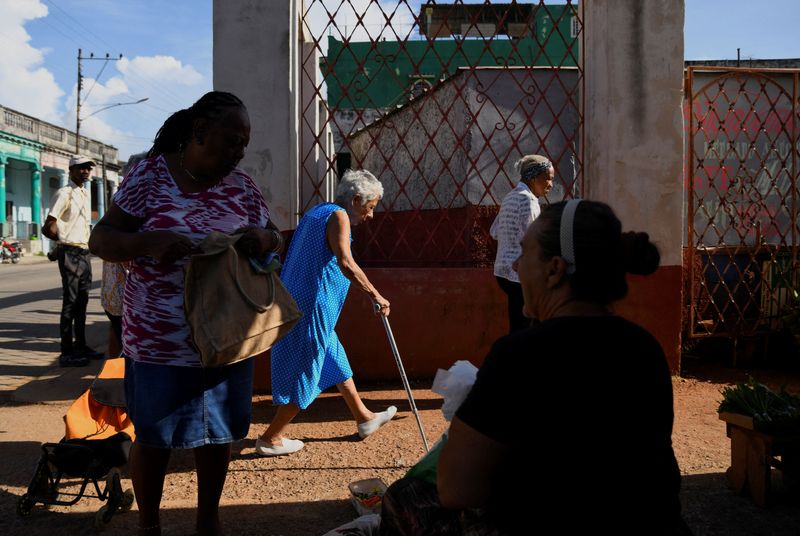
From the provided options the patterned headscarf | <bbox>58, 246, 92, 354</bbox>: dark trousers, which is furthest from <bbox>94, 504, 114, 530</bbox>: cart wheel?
<bbox>58, 246, 92, 354</bbox>: dark trousers

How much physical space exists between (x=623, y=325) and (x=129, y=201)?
1634 mm

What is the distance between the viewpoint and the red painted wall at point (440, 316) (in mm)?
5172

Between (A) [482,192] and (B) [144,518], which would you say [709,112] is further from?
(B) [144,518]

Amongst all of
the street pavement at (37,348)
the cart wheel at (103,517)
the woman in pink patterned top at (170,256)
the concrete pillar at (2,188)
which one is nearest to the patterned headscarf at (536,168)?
the woman in pink patterned top at (170,256)

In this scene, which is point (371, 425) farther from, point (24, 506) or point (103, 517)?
point (24, 506)

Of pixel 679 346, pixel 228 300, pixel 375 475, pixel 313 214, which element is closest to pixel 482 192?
pixel 679 346

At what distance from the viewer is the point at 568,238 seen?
58.0 inches

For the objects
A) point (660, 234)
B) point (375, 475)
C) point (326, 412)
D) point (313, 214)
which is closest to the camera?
point (375, 475)

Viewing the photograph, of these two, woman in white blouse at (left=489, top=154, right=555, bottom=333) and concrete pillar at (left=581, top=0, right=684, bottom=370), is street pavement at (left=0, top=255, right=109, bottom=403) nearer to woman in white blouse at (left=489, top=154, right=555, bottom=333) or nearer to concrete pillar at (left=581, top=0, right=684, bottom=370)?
woman in white blouse at (left=489, top=154, right=555, bottom=333)

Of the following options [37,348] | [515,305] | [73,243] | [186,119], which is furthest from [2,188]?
[186,119]

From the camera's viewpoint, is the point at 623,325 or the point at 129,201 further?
the point at 129,201

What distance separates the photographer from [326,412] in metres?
4.64

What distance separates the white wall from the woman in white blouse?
41.3 inches

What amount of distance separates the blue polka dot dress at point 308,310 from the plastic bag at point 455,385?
211 cm
